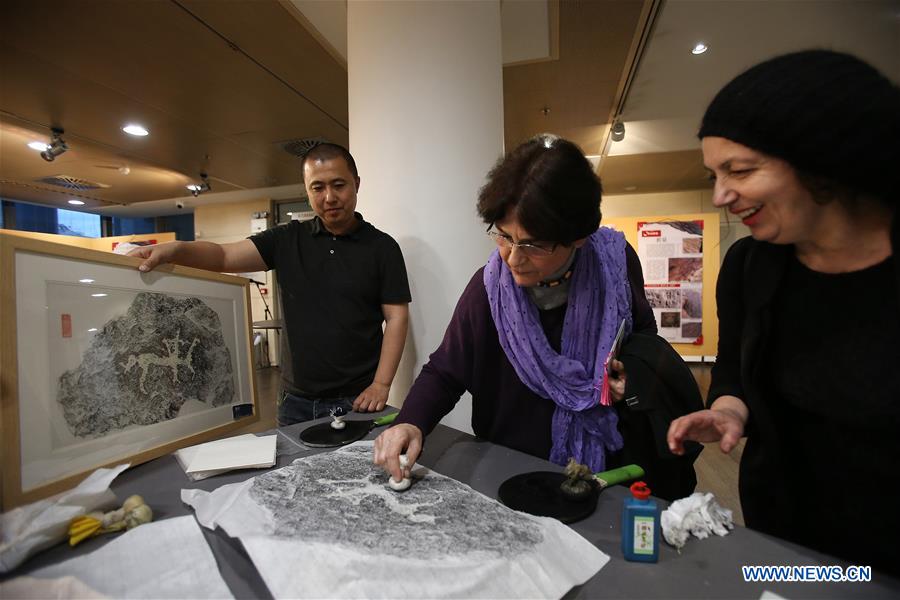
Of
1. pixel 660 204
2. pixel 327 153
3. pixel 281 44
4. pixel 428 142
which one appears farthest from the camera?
pixel 660 204

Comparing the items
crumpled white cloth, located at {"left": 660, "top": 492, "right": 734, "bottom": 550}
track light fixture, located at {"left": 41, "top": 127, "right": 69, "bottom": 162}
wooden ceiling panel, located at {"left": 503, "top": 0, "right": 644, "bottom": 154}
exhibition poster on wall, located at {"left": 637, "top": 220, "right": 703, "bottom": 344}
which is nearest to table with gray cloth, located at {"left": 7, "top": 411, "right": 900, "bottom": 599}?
crumpled white cloth, located at {"left": 660, "top": 492, "right": 734, "bottom": 550}

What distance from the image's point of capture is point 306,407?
169 centimetres

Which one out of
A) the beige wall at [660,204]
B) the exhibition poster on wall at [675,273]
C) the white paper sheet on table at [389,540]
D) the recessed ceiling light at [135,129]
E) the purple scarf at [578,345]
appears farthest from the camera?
the beige wall at [660,204]

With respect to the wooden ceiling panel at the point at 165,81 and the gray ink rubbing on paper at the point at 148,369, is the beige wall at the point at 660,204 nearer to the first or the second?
the wooden ceiling panel at the point at 165,81

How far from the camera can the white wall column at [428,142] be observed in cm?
201

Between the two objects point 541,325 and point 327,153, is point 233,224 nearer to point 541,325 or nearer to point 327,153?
point 327,153

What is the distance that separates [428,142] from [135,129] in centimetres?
392

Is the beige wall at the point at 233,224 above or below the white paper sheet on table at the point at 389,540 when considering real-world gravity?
above

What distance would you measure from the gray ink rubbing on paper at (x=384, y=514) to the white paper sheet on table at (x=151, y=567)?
11 centimetres

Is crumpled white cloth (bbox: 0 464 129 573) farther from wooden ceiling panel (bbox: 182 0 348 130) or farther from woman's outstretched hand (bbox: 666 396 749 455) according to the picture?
wooden ceiling panel (bbox: 182 0 348 130)

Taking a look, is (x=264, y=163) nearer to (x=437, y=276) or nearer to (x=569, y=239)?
(x=437, y=276)

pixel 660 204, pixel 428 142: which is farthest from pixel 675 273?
pixel 428 142

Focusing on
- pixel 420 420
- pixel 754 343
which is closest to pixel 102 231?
pixel 420 420

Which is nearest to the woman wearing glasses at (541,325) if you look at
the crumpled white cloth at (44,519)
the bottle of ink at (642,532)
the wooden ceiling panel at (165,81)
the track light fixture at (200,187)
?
the bottle of ink at (642,532)
